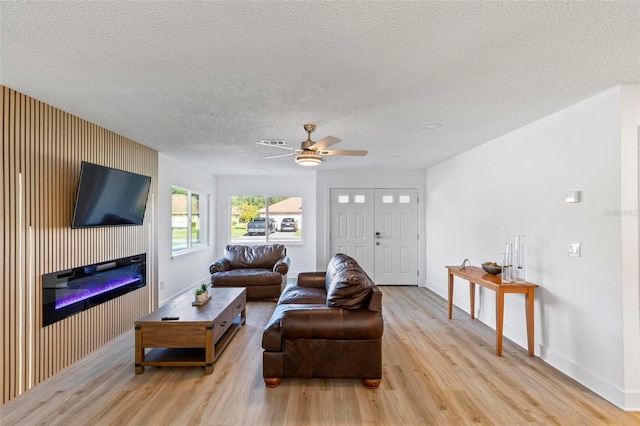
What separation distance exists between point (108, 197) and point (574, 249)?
4565mm

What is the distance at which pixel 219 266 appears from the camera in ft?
17.8

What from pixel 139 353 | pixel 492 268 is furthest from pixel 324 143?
pixel 139 353

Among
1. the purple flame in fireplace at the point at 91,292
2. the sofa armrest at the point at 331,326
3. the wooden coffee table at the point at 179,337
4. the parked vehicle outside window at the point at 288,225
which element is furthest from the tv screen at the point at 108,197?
the parked vehicle outside window at the point at 288,225

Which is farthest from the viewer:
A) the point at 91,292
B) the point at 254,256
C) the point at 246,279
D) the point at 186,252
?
the point at 254,256

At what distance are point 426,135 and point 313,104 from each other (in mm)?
1697

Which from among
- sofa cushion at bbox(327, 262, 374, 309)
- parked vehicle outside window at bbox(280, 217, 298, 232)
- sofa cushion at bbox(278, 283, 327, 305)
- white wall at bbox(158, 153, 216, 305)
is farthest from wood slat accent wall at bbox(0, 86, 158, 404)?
parked vehicle outside window at bbox(280, 217, 298, 232)

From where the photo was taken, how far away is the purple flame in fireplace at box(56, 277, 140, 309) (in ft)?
9.32

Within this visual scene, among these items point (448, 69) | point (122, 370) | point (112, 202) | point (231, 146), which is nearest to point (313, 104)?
point (448, 69)

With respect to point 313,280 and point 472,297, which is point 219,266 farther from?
point 472,297

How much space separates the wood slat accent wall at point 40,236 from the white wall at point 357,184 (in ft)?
12.4

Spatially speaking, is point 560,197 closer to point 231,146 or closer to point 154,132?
point 231,146

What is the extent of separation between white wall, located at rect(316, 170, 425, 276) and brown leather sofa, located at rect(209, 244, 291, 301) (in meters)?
0.93

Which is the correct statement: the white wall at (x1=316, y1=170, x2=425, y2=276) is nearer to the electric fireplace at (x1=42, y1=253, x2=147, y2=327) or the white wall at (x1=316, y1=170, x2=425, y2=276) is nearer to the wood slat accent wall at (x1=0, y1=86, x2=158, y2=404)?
the electric fireplace at (x1=42, y1=253, x2=147, y2=327)

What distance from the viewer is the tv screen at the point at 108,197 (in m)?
2.93
